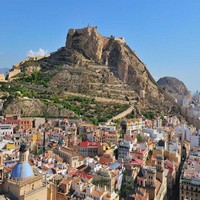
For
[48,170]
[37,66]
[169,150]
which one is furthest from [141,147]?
[37,66]

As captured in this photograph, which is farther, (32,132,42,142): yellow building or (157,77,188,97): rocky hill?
(157,77,188,97): rocky hill

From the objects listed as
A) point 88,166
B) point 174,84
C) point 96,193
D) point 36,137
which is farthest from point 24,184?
point 174,84

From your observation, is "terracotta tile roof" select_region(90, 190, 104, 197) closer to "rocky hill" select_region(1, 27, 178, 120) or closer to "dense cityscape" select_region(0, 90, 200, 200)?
"dense cityscape" select_region(0, 90, 200, 200)

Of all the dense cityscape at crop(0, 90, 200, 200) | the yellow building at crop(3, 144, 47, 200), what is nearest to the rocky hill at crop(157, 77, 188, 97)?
the dense cityscape at crop(0, 90, 200, 200)

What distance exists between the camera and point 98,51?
6462 cm

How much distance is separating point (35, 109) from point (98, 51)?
2907 cm

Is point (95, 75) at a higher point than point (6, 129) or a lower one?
higher

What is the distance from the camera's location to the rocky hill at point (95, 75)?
5194 centimetres

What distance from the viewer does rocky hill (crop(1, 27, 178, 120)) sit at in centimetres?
5194

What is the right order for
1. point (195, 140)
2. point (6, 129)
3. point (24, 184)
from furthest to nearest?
1. point (195, 140)
2. point (6, 129)
3. point (24, 184)

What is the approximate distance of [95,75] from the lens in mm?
58281

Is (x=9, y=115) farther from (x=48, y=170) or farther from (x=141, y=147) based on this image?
(x=48, y=170)

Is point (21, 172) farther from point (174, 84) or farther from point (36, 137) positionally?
point (174, 84)

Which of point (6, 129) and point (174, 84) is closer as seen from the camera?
point (6, 129)
